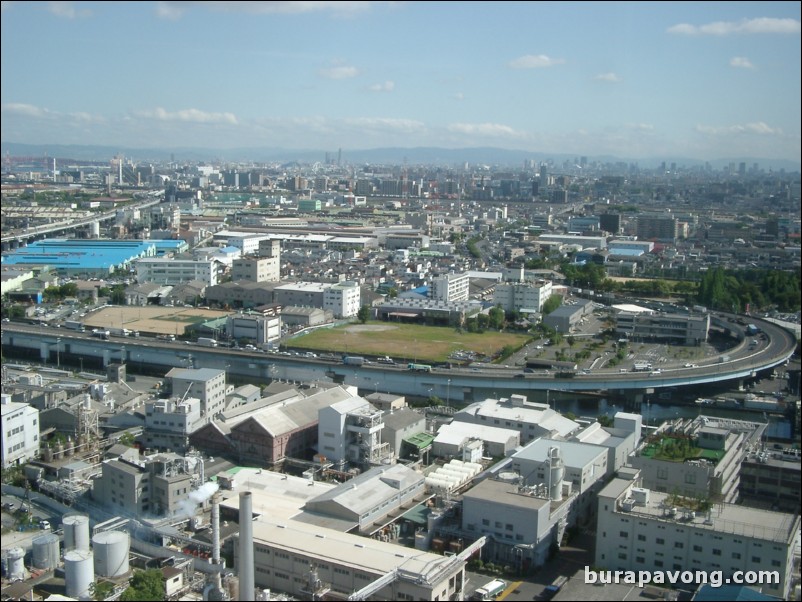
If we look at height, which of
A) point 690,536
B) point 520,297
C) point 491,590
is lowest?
point 491,590

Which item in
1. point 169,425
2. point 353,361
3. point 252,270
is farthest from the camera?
point 252,270

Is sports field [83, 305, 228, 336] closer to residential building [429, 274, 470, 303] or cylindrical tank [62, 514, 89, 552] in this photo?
residential building [429, 274, 470, 303]

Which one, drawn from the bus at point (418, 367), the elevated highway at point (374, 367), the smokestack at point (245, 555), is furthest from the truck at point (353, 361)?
the smokestack at point (245, 555)

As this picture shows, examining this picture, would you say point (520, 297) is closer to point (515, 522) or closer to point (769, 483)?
point (769, 483)

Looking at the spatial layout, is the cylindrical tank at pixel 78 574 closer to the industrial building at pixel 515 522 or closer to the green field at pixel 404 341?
the industrial building at pixel 515 522

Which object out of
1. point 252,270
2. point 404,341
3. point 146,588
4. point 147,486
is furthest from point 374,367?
point 252,270

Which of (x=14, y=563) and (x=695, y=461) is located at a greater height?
(x=695, y=461)

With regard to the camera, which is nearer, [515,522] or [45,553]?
[45,553]
